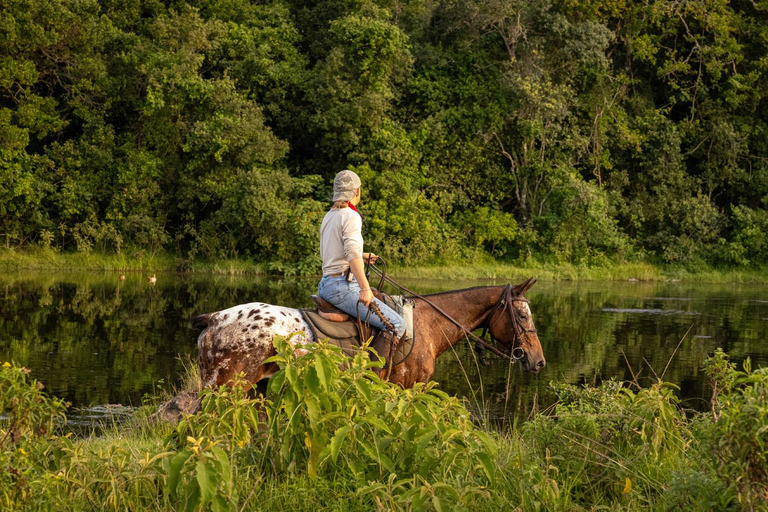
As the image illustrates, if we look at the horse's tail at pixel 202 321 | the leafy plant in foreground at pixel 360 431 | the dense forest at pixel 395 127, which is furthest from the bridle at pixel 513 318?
the dense forest at pixel 395 127

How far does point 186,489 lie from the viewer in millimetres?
3646

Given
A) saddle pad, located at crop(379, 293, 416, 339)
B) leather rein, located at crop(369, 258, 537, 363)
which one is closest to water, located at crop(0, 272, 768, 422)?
leather rein, located at crop(369, 258, 537, 363)

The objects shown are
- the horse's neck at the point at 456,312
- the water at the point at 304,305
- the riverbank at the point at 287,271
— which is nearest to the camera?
the horse's neck at the point at 456,312

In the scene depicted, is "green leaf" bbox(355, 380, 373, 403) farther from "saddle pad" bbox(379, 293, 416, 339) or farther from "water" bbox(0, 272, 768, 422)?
"saddle pad" bbox(379, 293, 416, 339)

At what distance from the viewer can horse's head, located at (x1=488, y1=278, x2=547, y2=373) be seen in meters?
7.45

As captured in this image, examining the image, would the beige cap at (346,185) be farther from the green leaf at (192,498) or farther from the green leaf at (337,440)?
the green leaf at (192,498)

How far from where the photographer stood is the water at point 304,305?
434 inches

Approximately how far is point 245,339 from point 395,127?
26425mm

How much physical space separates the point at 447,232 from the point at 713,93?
13322 mm

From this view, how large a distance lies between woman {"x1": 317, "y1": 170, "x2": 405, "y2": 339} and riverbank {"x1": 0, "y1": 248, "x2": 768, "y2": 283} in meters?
22.1

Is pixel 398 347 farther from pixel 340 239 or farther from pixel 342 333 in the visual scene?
pixel 340 239

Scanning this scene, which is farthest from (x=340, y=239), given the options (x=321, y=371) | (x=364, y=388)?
(x=321, y=371)

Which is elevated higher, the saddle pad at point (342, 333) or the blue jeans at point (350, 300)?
the blue jeans at point (350, 300)

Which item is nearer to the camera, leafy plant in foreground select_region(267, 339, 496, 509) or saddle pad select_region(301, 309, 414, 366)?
leafy plant in foreground select_region(267, 339, 496, 509)
